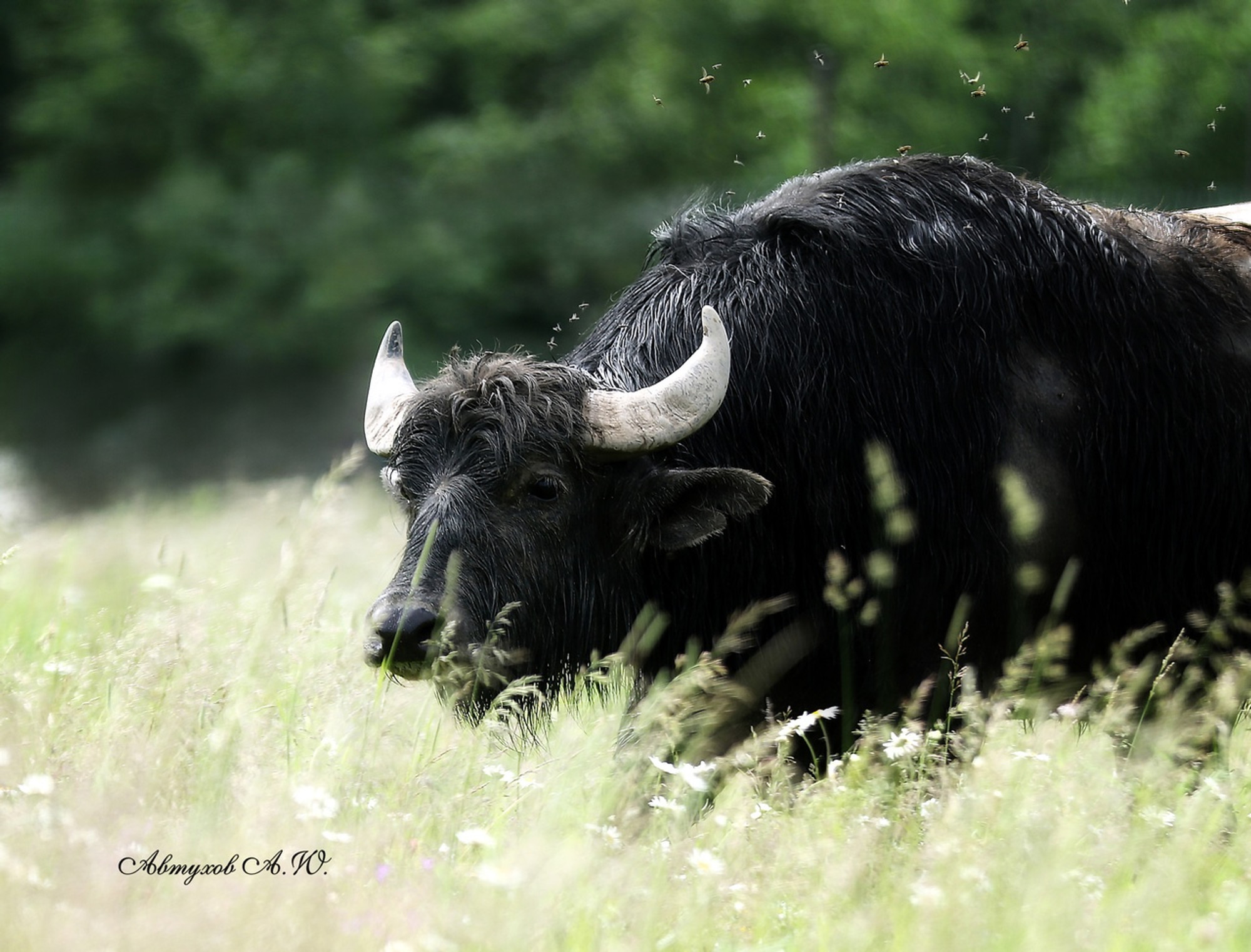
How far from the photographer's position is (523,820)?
3.40 m

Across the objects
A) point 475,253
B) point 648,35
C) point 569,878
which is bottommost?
point 569,878

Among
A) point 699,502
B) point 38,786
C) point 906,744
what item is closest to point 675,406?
point 699,502

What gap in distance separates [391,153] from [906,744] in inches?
726

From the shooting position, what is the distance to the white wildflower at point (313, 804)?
2674 mm

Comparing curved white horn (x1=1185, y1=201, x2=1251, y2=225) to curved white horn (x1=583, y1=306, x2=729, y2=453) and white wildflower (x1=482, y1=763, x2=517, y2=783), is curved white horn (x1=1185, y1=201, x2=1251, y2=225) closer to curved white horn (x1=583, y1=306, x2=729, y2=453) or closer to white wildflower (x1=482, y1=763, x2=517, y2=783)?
curved white horn (x1=583, y1=306, x2=729, y2=453)

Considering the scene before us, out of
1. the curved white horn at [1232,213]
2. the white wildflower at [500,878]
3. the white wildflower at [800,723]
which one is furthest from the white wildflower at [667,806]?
the curved white horn at [1232,213]

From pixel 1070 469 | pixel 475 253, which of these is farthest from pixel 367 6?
pixel 1070 469

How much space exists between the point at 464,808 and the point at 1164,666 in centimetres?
190

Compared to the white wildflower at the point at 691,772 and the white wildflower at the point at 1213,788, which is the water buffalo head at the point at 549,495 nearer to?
the white wildflower at the point at 691,772

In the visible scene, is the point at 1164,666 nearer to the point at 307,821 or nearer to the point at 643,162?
the point at 307,821

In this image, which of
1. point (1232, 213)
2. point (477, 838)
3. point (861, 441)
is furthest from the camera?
point (1232, 213)

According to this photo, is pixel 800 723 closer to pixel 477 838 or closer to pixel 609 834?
pixel 609 834

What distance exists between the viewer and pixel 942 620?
440 centimetres

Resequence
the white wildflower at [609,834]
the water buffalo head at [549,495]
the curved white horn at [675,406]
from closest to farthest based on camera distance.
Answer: the white wildflower at [609,834] < the water buffalo head at [549,495] < the curved white horn at [675,406]
